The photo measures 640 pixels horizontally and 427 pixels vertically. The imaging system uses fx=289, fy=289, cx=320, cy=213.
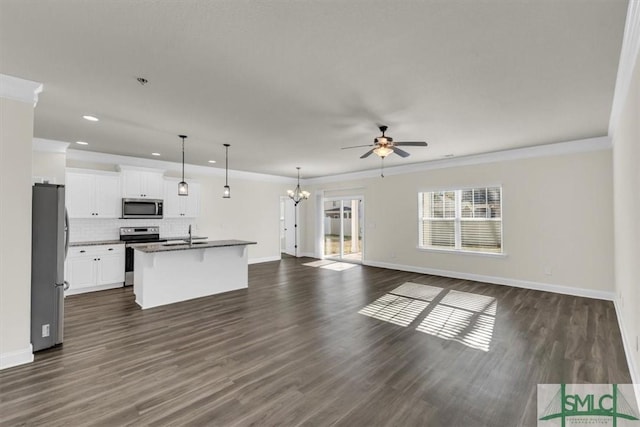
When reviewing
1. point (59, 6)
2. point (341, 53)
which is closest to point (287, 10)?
point (341, 53)

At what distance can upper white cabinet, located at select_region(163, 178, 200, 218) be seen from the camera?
692 centimetres

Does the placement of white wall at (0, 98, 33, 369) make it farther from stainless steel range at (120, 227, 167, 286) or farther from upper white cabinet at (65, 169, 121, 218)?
upper white cabinet at (65, 169, 121, 218)

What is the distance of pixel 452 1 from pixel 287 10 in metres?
1.04

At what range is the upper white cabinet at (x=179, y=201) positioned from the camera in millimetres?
6918

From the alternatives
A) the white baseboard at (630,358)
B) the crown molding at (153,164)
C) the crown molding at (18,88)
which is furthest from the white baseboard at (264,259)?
the white baseboard at (630,358)

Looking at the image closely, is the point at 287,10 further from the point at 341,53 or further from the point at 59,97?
the point at 59,97

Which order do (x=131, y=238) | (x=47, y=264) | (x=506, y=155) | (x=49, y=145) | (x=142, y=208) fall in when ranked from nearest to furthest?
(x=47, y=264) → (x=49, y=145) → (x=506, y=155) → (x=131, y=238) → (x=142, y=208)

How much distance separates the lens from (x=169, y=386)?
2.49m

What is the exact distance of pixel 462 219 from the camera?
670 centimetres

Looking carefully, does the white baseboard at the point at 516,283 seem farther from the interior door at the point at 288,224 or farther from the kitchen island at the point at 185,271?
the kitchen island at the point at 185,271

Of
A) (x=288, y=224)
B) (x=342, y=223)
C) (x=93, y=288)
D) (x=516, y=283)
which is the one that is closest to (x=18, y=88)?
(x=93, y=288)

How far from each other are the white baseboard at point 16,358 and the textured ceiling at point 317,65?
8.83 feet

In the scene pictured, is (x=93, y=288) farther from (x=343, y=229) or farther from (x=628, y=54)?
(x=628, y=54)

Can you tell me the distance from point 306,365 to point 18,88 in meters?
3.94
